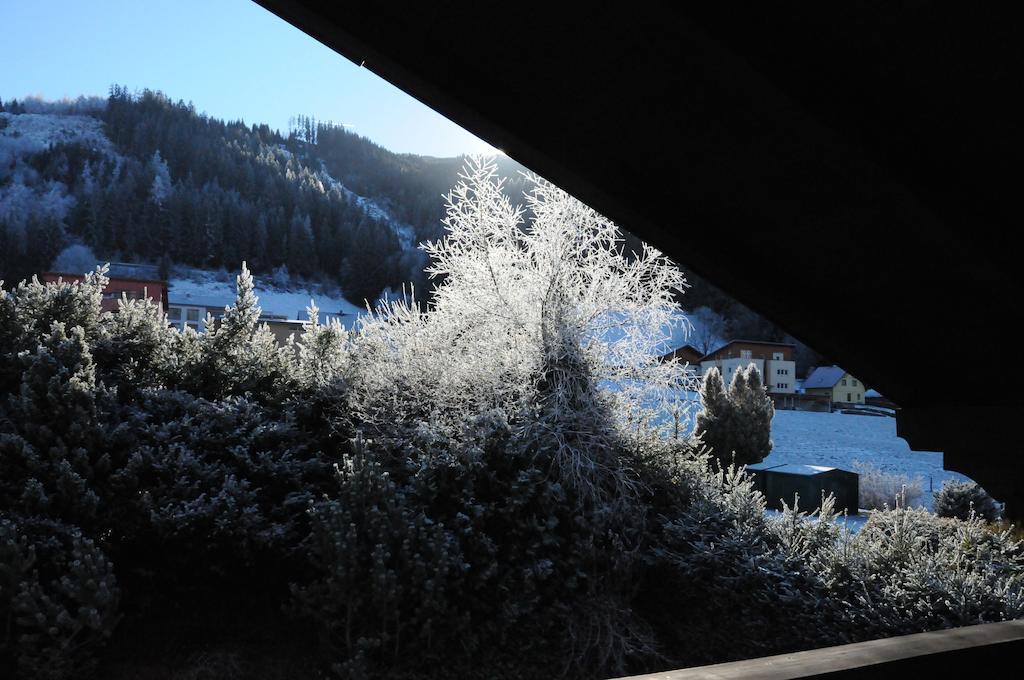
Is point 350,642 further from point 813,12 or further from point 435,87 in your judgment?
point 813,12

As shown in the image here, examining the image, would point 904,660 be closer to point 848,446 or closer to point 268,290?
point 848,446

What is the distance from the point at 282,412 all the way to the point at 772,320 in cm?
581

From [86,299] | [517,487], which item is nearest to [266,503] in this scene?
[517,487]

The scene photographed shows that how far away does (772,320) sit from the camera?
2.04 metres

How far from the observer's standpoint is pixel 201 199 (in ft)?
233

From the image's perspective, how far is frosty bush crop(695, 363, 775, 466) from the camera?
46.8ft

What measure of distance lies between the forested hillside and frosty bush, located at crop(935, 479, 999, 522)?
40.6m

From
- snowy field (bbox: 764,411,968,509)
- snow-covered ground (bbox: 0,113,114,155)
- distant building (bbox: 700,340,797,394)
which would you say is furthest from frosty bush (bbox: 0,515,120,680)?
snow-covered ground (bbox: 0,113,114,155)

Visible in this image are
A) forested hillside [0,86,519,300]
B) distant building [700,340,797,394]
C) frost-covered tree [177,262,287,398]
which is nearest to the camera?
frost-covered tree [177,262,287,398]

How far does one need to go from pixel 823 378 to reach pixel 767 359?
6.98 metres

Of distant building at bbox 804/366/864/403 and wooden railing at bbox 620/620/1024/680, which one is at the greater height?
distant building at bbox 804/366/864/403

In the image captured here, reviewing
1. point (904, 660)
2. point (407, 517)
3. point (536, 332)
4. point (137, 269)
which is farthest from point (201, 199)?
point (904, 660)

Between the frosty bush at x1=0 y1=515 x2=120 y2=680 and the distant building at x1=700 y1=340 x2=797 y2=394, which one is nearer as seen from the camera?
the frosty bush at x1=0 y1=515 x2=120 y2=680

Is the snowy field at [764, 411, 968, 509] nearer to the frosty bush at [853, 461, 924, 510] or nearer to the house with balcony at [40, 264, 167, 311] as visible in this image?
the frosty bush at [853, 461, 924, 510]
